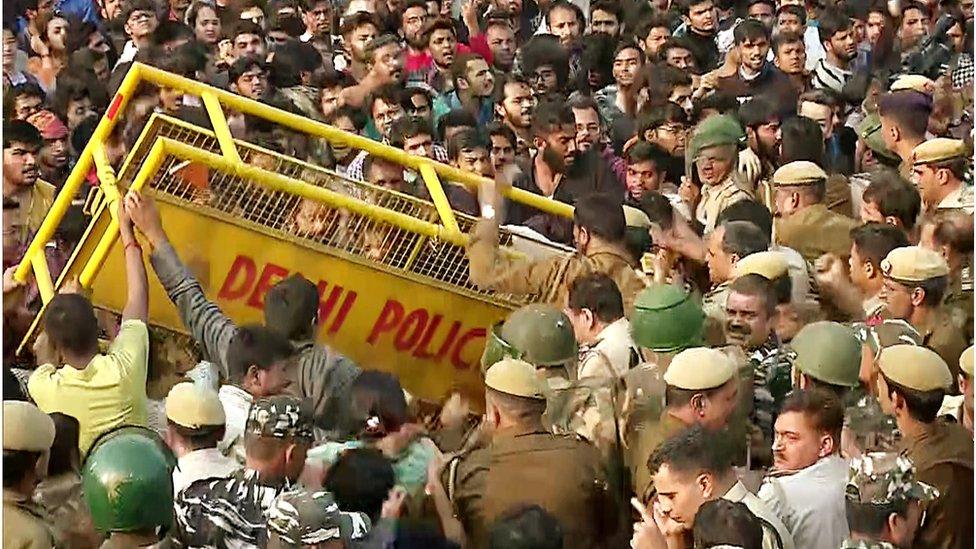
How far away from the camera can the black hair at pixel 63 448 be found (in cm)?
434

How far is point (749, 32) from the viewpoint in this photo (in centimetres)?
843

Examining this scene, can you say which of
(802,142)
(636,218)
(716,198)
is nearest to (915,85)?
(802,142)

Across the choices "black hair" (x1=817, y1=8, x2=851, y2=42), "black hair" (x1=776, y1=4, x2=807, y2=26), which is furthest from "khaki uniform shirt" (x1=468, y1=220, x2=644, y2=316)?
"black hair" (x1=776, y1=4, x2=807, y2=26)

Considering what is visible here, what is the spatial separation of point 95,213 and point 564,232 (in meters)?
1.60

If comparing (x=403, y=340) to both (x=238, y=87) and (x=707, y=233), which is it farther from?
(x=238, y=87)

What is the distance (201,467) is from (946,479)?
170 centimetres

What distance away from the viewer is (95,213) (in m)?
5.67

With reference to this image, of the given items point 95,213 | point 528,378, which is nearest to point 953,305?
point 528,378

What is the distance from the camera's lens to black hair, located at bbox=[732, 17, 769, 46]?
27.6 feet

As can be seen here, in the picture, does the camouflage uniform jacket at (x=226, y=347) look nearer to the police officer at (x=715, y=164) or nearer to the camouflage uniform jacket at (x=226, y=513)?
the camouflage uniform jacket at (x=226, y=513)

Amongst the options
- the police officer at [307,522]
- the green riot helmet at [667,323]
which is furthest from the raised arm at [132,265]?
the police officer at [307,522]

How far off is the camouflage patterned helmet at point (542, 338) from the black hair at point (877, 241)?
3.30 ft

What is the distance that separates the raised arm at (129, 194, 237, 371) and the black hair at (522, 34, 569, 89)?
3380 mm

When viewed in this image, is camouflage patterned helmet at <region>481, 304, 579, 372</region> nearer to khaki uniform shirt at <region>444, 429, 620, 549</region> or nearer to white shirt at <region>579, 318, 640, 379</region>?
white shirt at <region>579, 318, 640, 379</region>
